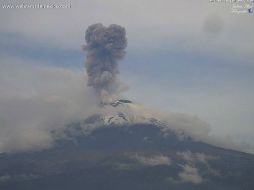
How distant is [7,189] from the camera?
190 m

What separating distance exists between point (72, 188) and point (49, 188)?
9.15 metres

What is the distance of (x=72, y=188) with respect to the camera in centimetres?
19938

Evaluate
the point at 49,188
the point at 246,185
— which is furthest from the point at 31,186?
the point at 246,185

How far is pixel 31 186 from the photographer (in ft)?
650

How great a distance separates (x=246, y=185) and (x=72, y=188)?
69.2 meters

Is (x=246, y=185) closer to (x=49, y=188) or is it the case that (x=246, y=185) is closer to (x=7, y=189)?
(x=49, y=188)

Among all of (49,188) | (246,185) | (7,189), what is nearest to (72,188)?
(49,188)

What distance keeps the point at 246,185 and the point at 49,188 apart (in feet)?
257

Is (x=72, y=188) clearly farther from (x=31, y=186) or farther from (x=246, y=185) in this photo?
(x=246, y=185)

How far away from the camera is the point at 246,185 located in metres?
196

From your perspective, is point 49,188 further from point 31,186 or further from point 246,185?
point 246,185

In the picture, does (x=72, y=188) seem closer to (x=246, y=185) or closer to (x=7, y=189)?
(x=7, y=189)

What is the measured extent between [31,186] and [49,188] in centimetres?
722

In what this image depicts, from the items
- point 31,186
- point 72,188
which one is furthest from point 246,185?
point 31,186
